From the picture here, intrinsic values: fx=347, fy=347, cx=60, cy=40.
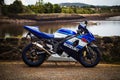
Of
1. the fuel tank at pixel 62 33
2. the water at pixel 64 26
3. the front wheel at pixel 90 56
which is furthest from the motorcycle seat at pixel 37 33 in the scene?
the front wheel at pixel 90 56

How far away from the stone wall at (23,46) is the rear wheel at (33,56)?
0.82 metres

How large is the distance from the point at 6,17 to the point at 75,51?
6.30 ft

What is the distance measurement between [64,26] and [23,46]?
1.07m

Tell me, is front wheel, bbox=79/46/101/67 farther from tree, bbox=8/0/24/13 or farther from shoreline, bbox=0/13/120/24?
tree, bbox=8/0/24/13

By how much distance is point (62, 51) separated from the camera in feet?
24.5

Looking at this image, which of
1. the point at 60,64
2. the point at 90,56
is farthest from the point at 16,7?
the point at 90,56

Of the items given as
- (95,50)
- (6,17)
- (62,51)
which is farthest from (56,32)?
(6,17)

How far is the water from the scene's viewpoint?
Answer: 316 inches

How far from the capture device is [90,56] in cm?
734

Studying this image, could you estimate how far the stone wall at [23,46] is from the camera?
7969 millimetres

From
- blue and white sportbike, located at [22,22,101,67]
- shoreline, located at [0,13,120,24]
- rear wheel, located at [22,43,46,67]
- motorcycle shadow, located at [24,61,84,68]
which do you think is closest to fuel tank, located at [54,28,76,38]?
blue and white sportbike, located at [22,22,101,67]

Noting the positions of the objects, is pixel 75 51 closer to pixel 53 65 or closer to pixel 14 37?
pixel 53 65

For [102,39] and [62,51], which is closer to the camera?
[62,51]

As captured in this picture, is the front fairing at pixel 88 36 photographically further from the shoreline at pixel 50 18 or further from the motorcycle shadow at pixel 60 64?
the shoreline at pixel 50 18
